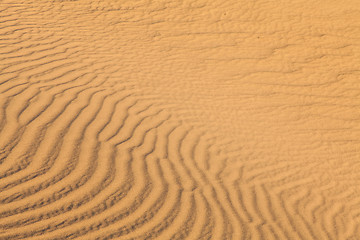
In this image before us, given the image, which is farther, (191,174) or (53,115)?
(53,115)

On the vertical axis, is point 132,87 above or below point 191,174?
above

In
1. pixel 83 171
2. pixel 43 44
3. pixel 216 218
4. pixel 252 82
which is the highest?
pixel 43 44

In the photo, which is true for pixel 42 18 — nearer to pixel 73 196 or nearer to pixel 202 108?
pixel 202 108

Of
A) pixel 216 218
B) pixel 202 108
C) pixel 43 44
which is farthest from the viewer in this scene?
pixel 43 44

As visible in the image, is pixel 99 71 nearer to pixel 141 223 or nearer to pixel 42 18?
pixel 42 18

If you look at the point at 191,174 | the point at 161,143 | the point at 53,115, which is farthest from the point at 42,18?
the point at 191,174

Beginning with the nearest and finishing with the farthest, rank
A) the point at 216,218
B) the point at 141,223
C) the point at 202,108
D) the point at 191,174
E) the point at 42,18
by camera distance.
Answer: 1. the point at 141,223
2. the point at 216,218
3. the point at 191,174
4. the point at 202,108
5. the point at 42,18
